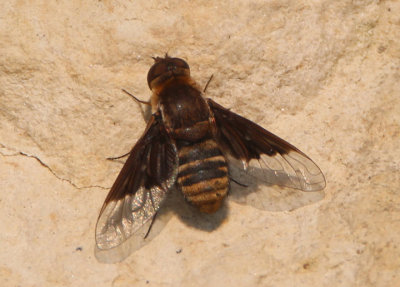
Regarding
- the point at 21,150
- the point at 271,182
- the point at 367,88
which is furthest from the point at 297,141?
the point at 21,150

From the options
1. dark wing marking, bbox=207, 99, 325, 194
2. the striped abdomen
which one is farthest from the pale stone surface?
the striped abdomen

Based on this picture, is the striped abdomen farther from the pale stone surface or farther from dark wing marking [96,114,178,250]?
the pale stone surface

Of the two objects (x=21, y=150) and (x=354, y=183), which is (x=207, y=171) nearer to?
(x=354, y=183)

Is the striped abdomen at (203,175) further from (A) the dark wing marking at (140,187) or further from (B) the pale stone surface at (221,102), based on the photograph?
(B) the pale stone surface at (221,102)

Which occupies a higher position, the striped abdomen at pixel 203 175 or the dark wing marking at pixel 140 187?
the striped abdomen at pixel 203 175

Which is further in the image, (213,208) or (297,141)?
(297,141)

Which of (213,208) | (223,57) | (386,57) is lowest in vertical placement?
(213,208)

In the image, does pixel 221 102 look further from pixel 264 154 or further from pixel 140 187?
pixel 140 187

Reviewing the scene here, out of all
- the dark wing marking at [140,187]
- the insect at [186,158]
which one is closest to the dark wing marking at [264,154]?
the insect at [186,158]
